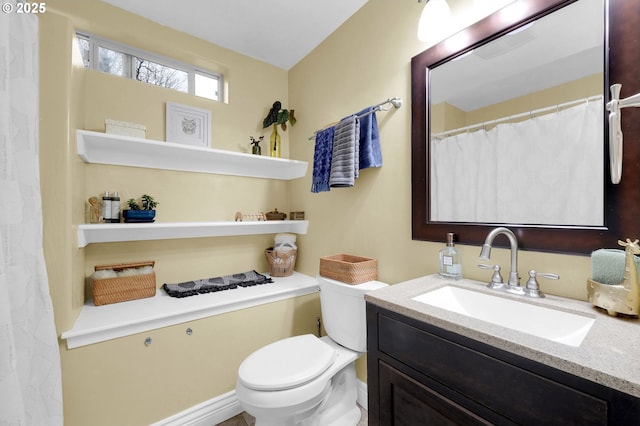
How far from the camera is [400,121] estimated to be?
1.51 m

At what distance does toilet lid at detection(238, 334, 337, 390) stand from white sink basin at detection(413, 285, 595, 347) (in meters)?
0.60

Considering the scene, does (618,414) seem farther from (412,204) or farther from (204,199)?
(204,199)

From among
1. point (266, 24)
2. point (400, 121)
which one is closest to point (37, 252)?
point (400, 121)

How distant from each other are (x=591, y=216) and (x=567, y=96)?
44 centimetres

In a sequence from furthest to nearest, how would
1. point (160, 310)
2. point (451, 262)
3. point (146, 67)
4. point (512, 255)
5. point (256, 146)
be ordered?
point (256, 146), point (146, 67), point (160, 310), point (451, 262), point (512, 255)

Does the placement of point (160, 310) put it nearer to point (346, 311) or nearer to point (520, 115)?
point (346, 311)

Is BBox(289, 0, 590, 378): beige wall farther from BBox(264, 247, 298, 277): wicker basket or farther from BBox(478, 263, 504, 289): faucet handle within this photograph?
BBox(264, 247, 298, 277): wicker basket

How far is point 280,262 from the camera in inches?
85.6

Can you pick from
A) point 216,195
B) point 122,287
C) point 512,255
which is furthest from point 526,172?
point 122,287

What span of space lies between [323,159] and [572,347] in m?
1.49

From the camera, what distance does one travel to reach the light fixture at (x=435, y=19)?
3.92 ft

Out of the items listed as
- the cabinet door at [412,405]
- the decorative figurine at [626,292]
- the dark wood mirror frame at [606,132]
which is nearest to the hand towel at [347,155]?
the dark wood mirror frame at [606,132]

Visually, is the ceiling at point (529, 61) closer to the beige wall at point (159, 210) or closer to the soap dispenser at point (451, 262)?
the soap dispenser at point (451, 262)

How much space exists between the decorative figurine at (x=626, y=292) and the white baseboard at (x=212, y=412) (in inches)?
52.7
